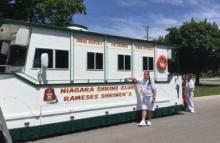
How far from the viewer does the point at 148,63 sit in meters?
17.9

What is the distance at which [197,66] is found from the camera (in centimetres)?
5438

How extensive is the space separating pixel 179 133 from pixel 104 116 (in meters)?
2.64

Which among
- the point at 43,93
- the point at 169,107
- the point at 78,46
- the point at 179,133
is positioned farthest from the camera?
the point at 169,107

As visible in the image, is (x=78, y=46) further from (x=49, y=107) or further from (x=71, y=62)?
(x=49, y=107)

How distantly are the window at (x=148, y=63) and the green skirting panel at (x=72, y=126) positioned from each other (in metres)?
1.65

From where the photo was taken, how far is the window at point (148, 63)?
17620mm

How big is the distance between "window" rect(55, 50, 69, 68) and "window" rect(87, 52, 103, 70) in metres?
1.05

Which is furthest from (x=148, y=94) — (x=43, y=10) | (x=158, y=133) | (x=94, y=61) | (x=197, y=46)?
(x=197, y=46)

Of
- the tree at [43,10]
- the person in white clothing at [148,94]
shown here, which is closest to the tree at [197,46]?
the tree at [43,10]

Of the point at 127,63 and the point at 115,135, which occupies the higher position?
the point at 127,63

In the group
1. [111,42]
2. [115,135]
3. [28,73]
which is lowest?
[115,135]

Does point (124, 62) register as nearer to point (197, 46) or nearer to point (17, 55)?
point (17, 55)

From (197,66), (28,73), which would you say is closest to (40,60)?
(28,73)

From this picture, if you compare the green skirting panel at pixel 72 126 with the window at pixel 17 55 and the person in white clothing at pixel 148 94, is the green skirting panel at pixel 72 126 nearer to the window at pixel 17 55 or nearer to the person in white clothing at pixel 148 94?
Result: the person in white clothing at pixel 148 94
